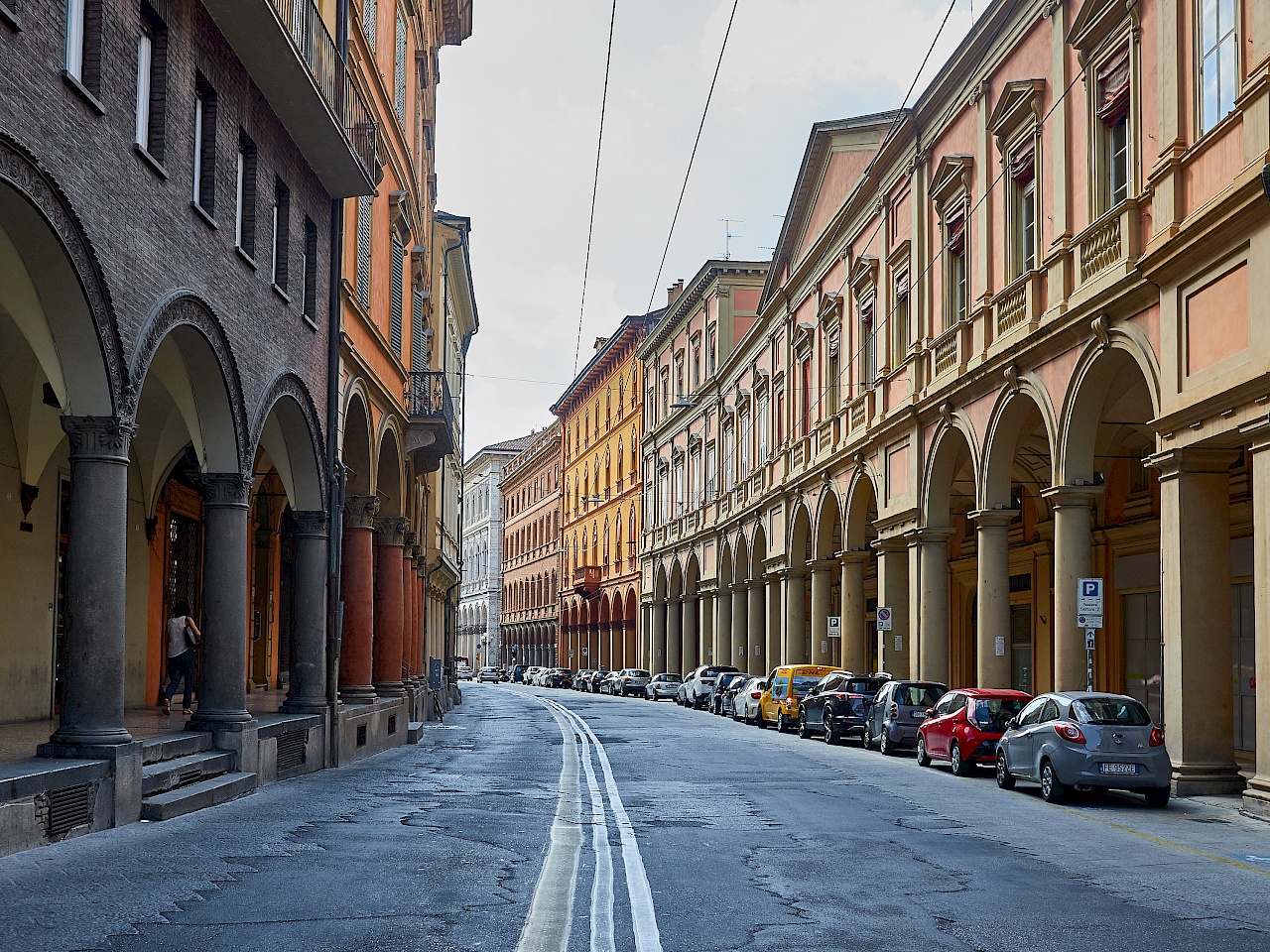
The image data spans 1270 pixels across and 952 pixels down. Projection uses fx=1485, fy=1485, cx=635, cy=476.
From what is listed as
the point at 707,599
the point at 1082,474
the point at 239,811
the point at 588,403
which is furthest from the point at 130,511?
the point at 588,403

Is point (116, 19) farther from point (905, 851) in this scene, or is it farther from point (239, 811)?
point (905, 851)

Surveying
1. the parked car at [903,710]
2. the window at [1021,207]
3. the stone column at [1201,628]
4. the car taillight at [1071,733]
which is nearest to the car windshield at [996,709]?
the stone column at [1201,628]

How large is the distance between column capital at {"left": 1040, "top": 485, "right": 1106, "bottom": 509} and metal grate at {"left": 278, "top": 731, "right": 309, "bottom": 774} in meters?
11.7

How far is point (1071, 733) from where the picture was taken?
17.5 meters

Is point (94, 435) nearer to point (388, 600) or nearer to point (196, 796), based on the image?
point (196, 796)

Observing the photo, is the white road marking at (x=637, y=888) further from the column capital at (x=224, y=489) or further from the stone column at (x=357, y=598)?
the stone column at (x=357, y=598)

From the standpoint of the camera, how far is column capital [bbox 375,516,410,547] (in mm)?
30828

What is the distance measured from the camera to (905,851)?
40.8ft

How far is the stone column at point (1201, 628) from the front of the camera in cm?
1847

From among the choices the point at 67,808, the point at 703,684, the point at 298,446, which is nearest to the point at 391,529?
the point at 298,446

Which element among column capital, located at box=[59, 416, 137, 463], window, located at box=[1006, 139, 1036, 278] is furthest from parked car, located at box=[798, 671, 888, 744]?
column capital, located at box=[59, 416, 137, 463]

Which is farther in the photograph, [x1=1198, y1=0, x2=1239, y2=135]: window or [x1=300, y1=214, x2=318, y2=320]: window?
[x1=300, y1=214, x2=318, y2=320]: window

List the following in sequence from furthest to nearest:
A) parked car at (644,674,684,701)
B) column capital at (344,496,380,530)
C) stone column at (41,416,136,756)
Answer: parked car at (644,674,684,701)
column capital at (344,496,380,530)
stone column at (41,416,136,756)

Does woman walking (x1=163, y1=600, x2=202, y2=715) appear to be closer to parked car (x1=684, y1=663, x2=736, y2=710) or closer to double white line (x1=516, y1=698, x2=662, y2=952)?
double white line (x1=516, y1=698, x2=662, y2=952)
